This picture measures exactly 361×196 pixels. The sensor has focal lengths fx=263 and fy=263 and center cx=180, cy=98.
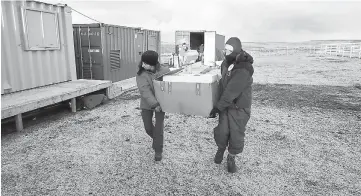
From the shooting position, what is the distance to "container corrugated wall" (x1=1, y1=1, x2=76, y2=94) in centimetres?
628

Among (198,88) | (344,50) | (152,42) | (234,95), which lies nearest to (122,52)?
(152,42)

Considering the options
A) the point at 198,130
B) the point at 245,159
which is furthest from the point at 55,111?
the point at 245,159

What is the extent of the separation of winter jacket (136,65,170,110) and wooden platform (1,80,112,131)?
10.4ft

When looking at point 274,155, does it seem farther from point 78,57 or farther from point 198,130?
point 78,57

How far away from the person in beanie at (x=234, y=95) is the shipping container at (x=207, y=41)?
14.1 m

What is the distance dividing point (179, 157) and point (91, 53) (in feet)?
25.4

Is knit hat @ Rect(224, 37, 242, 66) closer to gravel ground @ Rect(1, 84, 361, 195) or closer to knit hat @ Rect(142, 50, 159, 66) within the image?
knit hat @ Rect(142, 50, 159, 66)

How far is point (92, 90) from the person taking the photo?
25.6 ft

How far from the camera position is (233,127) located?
12.2ft

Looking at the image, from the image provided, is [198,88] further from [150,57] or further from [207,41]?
[207,41]

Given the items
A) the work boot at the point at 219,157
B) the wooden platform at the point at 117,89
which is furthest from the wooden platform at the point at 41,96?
the work boot at the point at 219,157

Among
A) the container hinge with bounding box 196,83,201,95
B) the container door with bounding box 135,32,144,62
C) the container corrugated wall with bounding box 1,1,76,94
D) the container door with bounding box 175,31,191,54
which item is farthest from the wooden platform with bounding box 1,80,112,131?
the container door with bounding box 175,31,191,54

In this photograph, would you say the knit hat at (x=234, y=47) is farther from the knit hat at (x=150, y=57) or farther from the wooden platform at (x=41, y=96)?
the wooden platform at (x=41, y=96)

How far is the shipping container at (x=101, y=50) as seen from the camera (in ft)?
34.9
